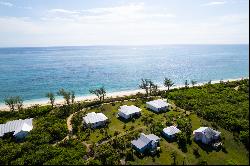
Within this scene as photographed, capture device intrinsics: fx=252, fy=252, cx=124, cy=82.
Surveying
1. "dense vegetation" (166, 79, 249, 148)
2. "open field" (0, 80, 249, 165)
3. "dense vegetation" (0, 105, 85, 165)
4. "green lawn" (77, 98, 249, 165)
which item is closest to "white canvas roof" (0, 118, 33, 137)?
"dense vegetation" (0, 105, 85, 165)

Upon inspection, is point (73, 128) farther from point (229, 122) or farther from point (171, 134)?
point (229, 122)

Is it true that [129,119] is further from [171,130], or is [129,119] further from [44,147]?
[44,147]

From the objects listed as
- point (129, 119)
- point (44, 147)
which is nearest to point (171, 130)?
point (129, 119)

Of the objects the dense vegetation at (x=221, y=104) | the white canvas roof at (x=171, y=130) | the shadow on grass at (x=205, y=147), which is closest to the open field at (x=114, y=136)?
the dense vegetation at (x=221, y=104)

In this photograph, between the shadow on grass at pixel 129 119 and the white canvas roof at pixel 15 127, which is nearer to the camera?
the white canvas roof at pixel 15 127

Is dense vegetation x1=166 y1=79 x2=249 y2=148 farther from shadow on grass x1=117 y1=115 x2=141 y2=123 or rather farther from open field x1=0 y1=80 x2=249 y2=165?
shadow on grass x1=117 y1=115 x2=141 y2=123

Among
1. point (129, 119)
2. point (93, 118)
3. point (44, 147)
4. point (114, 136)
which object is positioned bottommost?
point (114, 136)

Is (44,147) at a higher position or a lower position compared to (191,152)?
higher

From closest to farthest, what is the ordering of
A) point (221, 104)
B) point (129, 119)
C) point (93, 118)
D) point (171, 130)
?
point (171, 130), point (93, 118), point (129, 119), point (221, 104)

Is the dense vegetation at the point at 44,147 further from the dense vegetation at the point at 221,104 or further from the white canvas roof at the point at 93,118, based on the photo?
the dense vegetation at the point at 221,104
